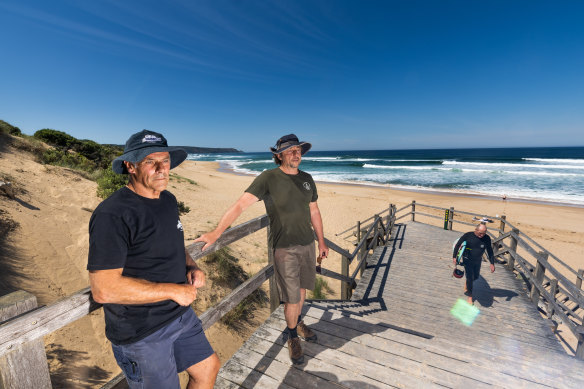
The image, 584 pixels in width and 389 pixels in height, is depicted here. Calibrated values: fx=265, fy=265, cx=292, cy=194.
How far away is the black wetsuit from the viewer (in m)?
5.45

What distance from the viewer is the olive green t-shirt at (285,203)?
8.80ft

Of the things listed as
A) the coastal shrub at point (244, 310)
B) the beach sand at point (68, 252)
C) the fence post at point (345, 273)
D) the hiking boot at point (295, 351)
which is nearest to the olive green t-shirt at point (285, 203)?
the hiking boot at point (295, 351)

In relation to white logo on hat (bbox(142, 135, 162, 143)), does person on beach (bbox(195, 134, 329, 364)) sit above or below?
below

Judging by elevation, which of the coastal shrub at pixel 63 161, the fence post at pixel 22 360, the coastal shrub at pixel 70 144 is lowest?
the fence post at pixel 22 360

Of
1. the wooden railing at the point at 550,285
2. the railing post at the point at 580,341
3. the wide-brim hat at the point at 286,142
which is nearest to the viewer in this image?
the wide-brim hat at the point at 286,142

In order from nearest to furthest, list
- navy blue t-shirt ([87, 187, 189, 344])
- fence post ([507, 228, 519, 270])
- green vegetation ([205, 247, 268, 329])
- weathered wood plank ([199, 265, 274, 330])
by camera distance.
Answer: navy blue t-shirt ([87, 187, 189, 344])
weathered wood plank ([199, 265, 274, 330])
green vegetation ([205, 247, 268, 329])
fence post ([507, 228, 519, 270])

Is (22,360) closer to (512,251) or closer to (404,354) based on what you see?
(404,354)

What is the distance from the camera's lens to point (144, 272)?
59.5 inches

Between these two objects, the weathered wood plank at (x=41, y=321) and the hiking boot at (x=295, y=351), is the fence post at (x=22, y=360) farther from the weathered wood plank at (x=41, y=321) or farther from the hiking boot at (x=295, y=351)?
the hiking boot at (x=295, y=351)

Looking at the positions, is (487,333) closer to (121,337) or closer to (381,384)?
(381,384)

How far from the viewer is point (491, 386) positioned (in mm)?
2447

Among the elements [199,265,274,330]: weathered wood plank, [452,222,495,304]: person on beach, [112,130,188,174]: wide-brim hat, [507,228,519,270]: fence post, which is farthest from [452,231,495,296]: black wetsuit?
[112,130,188,174]: wide-brim hat

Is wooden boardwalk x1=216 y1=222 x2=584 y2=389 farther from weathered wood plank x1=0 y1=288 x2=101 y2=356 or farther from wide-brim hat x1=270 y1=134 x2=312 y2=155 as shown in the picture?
wide-brim hat x1=270 y1=134 x2=312 y2=155

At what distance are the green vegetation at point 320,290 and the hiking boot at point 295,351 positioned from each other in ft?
13.7
